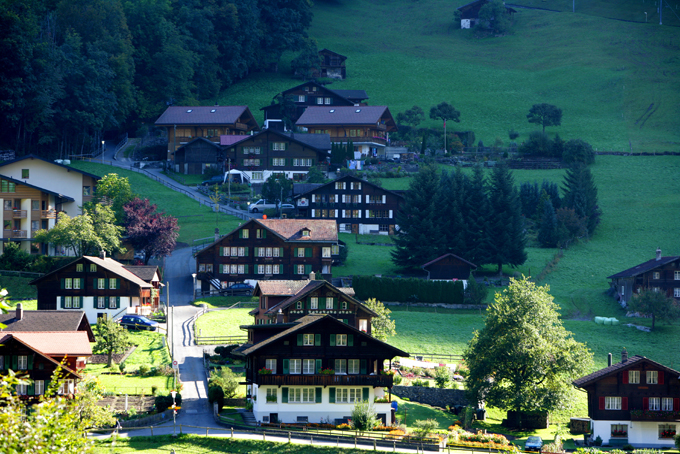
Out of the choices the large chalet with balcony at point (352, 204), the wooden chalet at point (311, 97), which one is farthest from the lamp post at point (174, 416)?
the wooden chalet at point (311, 97)

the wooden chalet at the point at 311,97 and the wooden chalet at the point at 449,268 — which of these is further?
the wooden chalet at the point at 311,97

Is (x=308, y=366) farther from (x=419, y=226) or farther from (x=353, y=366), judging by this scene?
(x=419, y=226)

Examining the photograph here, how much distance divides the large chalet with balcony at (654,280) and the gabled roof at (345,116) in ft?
189

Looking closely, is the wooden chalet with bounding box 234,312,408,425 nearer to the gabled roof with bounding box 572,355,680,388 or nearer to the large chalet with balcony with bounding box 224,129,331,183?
the gabled roof with bounding box 572,355,680,388

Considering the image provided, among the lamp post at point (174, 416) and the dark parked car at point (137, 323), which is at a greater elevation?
the dark parked car at point (137, 323)

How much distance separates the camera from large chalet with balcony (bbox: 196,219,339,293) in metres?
92.6

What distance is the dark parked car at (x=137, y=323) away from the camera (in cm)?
7575

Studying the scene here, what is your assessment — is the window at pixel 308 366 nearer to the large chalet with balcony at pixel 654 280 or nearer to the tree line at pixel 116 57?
the large chalet with balcony at pixel 654 280

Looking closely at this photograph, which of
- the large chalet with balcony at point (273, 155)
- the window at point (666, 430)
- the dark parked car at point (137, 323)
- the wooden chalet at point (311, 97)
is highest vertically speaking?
the wooden chalet at point (311, 97)

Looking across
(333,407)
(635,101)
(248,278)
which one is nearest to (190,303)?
(248,278)

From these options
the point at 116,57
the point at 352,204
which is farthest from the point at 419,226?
the point at 116,57

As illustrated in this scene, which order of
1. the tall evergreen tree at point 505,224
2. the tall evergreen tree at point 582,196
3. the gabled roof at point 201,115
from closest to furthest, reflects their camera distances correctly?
the tall evergreen tree at point 505,224, the tall evergreen tree at point 582,196, the gabled roof at point 201,115

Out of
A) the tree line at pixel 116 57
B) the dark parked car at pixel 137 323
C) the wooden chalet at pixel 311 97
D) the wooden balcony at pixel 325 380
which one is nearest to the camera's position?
the wooden balcony at pixel 325 380

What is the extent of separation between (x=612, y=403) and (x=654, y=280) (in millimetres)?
34551
